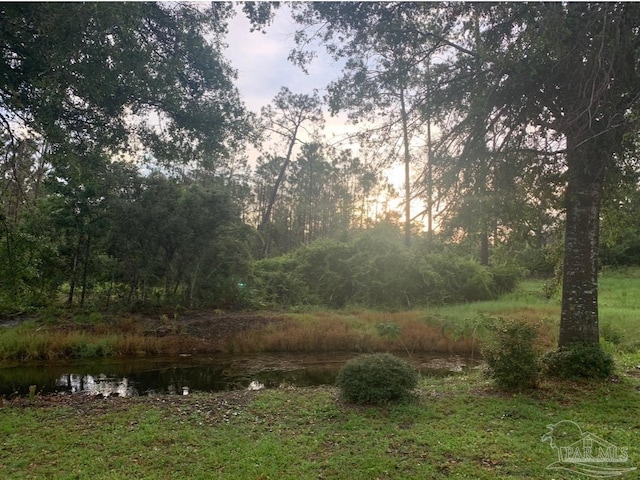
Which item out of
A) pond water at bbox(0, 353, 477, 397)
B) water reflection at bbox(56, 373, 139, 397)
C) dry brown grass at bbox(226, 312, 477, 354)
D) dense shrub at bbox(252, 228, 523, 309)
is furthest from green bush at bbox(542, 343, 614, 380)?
dense shrub at bbox(252, 228, 523, 309)

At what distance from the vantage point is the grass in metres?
4.52

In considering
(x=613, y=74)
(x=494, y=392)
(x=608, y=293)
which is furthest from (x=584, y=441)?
(x=608, y=293)

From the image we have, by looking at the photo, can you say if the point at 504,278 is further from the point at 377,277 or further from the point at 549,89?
the point at 549,89

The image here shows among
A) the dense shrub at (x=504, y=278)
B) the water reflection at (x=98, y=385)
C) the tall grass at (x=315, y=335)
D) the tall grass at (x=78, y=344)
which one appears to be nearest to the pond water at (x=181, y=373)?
the water reflection at (x=98, y=385)

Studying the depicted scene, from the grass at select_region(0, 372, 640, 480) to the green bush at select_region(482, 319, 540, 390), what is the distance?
26 centimetres

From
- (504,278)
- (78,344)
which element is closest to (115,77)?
(78,344)

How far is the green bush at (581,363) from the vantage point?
7117 mm

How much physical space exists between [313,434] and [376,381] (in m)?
1.43

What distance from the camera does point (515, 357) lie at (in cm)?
681

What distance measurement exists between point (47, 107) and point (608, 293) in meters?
23.4

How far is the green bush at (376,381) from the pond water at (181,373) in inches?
146

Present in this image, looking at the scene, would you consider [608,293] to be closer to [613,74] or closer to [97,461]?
[613,74]

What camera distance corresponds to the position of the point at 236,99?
8.11 metres

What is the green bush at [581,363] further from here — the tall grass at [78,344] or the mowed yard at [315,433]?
the tall grass at [78,344]
